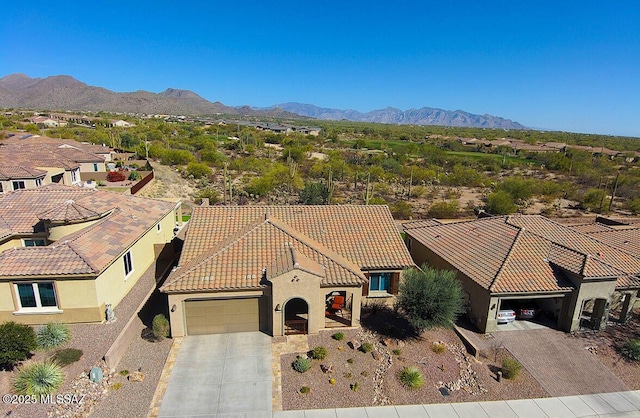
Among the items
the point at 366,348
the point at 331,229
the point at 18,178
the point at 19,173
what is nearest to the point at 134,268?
the point at 331,229

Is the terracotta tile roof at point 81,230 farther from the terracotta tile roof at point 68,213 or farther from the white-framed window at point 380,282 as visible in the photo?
the white-framed window at point 380,282

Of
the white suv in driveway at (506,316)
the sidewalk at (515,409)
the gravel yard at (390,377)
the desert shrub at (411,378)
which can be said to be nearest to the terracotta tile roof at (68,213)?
the gravel yard at (390,377)

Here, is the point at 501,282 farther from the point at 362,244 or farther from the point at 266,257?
the point at 266,257

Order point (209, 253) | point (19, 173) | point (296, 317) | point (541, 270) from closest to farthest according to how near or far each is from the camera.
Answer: point (296, 317), point (209, 253), point (541, 270), point (19, 173)

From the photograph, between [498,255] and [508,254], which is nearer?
[508,254]

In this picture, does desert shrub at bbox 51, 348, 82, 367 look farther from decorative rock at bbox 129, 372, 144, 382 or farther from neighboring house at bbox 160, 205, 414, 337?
neighboring house at bbox 160, 205, 414, 337

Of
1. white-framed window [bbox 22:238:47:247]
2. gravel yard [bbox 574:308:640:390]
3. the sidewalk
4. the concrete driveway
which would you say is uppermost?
white-framed window [bbox 22:238:47:247]

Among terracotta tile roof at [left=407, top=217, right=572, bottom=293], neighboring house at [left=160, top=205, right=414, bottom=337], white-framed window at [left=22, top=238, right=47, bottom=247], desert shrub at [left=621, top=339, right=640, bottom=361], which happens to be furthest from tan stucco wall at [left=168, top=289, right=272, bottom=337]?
desert shrub at [left=621, top=339, right=640, bottom=361]

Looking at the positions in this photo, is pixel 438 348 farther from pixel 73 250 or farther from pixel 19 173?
pixel 19 173
